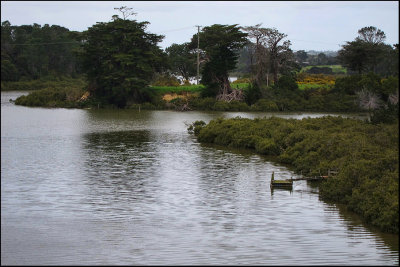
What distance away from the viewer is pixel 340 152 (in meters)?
33.8

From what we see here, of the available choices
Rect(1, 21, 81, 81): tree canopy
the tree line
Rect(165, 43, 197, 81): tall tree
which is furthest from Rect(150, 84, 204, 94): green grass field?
Rect(1, 21, 81, 81): tree canopy

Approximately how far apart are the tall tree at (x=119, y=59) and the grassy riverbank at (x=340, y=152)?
97.3 ft

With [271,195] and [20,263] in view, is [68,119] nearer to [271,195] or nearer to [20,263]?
[271,195]

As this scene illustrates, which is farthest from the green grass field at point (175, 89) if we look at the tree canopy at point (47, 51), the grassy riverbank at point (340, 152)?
the grassy riverbank at point (340, 152)

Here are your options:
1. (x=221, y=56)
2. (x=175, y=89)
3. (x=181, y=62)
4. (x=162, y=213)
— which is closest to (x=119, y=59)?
(x=175, y=89)

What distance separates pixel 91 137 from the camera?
50312 millimetres

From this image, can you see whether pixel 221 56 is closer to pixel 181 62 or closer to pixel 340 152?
pixel 181 62

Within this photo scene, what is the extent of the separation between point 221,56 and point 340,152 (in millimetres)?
55419

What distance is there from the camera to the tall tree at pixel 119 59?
272ft

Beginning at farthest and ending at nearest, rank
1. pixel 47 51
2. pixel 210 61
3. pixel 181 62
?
1. pixel 47 51
2. pixel 181 62
3. pixel 210 61

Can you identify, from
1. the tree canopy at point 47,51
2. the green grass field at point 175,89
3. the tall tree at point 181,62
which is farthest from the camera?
the tall tree at point 181,62

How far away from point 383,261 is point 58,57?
113 metres

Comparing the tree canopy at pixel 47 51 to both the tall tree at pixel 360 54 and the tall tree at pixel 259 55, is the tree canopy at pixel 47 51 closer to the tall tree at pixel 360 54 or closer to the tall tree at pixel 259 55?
the tall tree at pixel 259 55

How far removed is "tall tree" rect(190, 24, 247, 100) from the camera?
85.6 meters
